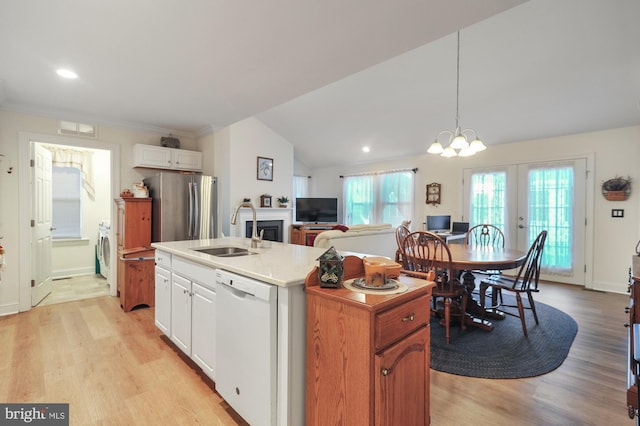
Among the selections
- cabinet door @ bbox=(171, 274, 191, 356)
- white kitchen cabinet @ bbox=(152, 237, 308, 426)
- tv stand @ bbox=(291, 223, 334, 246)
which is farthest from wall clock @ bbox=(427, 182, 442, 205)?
cabinet door @ bbox=(171, 274, 191, 356)

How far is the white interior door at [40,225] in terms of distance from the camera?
12.0 ft

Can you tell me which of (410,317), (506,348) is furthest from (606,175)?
(410,317)

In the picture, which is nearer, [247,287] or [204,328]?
[247,287]

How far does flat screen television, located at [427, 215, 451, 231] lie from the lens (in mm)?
5621

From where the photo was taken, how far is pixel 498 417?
1.73 m

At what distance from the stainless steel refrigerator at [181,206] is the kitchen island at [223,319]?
53.3 inches

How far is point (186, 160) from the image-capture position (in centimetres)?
465

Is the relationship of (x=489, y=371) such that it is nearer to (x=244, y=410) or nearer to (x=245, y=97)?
(x=244, y=410)

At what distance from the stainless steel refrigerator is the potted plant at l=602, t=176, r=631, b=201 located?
5.85m

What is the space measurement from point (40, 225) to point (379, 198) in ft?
19.8

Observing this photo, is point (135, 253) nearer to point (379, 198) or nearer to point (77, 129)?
point (77, 129)

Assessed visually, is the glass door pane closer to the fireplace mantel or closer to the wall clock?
the wall clock

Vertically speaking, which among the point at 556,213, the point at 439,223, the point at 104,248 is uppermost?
the point at 556,213

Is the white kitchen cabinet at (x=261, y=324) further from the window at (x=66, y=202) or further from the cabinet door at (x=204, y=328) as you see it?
the window at (x=66, y=202)
